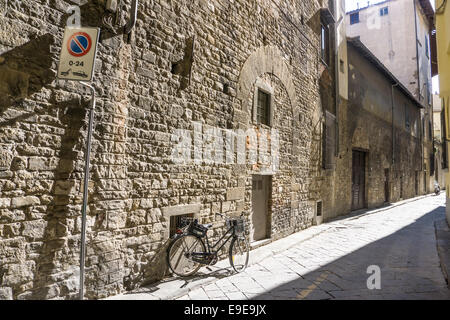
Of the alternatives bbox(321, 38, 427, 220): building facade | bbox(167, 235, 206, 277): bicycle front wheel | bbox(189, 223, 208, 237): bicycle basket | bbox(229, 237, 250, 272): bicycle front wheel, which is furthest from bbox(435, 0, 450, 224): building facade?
bbox(167, 235, 206, 277): bicycle front wheel

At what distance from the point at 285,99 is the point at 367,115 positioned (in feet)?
27.2

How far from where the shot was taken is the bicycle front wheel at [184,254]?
435 cm

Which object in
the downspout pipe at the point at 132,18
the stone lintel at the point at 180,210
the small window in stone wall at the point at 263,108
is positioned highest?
the downspout pipe at the point at 132,18

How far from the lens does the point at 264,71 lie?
22.3 feet

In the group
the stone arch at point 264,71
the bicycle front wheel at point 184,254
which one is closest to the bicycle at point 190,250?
the bicycle front wheel at point 184,254

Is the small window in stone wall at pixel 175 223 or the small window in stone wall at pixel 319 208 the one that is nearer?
the small window in stone wall at pixel 175 223

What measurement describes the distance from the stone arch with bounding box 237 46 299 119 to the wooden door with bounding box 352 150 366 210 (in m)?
6.47

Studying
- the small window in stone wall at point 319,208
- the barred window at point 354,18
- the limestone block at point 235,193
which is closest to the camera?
the limestone block at point 235,193

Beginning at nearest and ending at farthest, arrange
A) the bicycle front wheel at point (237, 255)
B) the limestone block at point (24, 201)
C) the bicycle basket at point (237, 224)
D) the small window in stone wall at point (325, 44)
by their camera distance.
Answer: the limestone block at point (24, 201), the bicycle front wheel at point (237, 255), the bicycle basket at point (237, 224), the small window in stone wall at point (325, 44)

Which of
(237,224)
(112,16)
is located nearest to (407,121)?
(237,224)

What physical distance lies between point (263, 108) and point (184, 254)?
12.5 feet

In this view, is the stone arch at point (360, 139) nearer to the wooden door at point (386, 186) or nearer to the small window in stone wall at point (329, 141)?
the small window in stone wall at point (329, 141)

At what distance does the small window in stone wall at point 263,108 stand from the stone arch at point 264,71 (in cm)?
45

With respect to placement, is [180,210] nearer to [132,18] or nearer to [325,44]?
[132,18]
